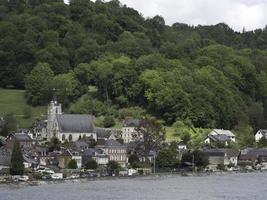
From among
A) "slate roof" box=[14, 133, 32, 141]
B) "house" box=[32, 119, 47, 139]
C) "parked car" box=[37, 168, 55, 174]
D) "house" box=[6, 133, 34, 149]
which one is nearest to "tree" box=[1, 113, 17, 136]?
"house" box=[32, 119, 47, 139]

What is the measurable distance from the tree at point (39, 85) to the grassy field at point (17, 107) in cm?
94

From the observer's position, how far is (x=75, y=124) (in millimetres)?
73500

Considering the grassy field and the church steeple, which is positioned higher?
the grassy field

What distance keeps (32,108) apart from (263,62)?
38967 mm

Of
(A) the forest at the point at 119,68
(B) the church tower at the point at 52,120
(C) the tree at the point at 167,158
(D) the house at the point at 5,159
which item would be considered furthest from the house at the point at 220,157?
(D) the house at the point at 5,159

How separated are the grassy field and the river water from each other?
2847 centimetres

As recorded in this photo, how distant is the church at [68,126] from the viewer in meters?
72.2

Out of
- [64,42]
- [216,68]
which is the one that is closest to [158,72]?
[216,68]

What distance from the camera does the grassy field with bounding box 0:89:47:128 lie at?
264 feet

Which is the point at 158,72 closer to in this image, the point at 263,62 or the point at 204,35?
the point at 263,62

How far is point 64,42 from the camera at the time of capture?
9994 cm

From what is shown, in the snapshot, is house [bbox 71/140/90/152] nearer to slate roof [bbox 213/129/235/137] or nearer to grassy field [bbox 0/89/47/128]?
grassy field [bbox 0/89/47/128]

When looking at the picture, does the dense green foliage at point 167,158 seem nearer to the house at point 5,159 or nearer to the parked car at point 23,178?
the house at point 5,159

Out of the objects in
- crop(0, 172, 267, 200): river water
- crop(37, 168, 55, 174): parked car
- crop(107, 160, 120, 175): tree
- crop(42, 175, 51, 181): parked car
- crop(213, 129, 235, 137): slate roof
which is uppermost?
crop(213, 129, 235, 137): slate roof
